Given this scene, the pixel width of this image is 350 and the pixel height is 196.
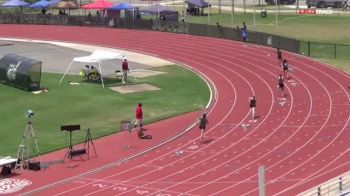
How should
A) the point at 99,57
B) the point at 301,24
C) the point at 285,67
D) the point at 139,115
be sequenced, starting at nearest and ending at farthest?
the point at 139,115, the point at 99,57, the point at 285,67, the point at 301,24

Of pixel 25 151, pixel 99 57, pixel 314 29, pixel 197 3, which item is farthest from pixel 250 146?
pixel 197 3

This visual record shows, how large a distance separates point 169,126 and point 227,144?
4470 mm

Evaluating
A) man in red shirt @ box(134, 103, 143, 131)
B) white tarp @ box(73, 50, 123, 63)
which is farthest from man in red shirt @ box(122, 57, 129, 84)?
man in red shirt @ box(134, 103, 143, 131)

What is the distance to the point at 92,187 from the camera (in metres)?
25.1

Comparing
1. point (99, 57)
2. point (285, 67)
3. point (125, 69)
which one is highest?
point (99, 57)

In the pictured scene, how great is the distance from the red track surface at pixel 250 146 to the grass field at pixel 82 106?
1.76 meters

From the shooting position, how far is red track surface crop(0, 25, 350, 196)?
24922 mm

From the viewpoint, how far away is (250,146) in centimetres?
2977

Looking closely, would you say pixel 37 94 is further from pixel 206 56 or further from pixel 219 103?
pixel 206 56

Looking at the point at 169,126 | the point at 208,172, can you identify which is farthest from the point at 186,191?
the point at 169,126

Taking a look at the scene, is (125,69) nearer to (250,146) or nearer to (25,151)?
(250,146)

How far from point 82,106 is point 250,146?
456 inches

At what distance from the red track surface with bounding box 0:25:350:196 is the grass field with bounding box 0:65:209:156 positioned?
1763mm

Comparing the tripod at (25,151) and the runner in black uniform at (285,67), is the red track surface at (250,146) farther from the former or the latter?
the tripod at (25,151)
